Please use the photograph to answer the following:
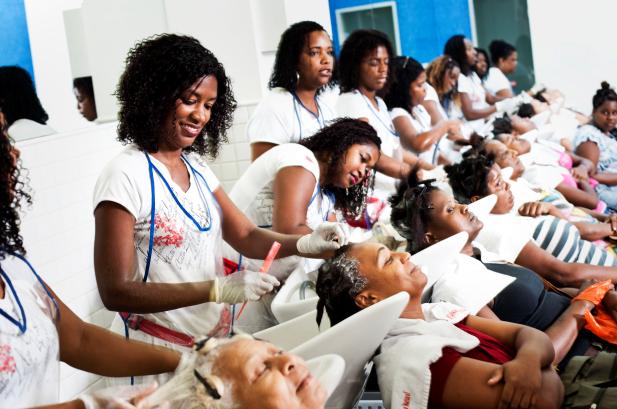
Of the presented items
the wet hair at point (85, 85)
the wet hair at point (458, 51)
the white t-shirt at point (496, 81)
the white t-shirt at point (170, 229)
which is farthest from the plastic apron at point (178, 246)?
the white t-shirt at point (496, 81)

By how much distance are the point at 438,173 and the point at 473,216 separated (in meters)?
1.15

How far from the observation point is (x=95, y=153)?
3262 millimetres

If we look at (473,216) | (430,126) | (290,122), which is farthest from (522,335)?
(430,126)

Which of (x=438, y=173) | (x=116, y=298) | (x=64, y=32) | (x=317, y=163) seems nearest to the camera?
(x=116, y=298)

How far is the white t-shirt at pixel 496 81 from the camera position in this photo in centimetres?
613

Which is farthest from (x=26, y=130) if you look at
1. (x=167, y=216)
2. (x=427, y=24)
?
(x=427, y=24)

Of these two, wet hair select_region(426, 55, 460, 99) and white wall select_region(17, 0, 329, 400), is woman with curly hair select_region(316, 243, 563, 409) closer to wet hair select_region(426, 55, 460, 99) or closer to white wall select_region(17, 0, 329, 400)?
white wall select_region(17, 0, 329, 400)

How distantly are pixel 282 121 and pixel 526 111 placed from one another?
3.13 m

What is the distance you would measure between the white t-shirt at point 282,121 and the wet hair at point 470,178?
0.62 meters

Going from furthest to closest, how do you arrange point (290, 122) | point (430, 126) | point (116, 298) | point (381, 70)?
point (430, 126) < point (381, 70) < point (290, 122) < point (116, 298)

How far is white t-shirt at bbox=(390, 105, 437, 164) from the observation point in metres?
4.65

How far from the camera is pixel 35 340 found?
4.35 feet

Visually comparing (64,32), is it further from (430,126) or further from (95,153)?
(430,126)

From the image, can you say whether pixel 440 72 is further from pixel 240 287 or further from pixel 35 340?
pixel 35 340
